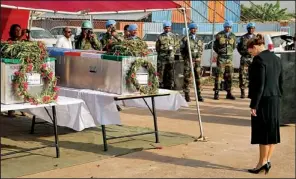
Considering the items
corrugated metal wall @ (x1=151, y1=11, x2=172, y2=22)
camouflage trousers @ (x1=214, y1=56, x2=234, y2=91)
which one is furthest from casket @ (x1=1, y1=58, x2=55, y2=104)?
corrugated metal wall @ (x1=151, y1=11, x2=172, y2=22)

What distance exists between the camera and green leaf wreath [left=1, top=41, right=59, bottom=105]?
6008 millimetres

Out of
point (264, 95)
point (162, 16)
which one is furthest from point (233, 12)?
point (264, 95)

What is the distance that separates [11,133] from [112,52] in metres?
2.33

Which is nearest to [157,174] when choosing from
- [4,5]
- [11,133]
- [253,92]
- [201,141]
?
[253,92]

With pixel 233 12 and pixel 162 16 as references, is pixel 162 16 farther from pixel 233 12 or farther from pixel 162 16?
pixel 233 12

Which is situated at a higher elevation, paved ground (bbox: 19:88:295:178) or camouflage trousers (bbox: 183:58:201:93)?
camouflage trousers (bbox: 183:58:201:93)

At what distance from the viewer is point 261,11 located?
141ft

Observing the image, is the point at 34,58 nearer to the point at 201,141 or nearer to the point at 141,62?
the point at 141,62

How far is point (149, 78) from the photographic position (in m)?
7.06

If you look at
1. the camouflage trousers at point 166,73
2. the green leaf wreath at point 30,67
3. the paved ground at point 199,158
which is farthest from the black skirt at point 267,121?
the camouflage trousers at point 166,73

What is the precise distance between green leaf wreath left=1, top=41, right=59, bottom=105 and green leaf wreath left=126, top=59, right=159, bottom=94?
1015 mm

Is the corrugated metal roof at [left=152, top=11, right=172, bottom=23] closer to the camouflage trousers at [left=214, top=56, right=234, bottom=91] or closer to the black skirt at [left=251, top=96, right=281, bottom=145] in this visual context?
the camouflage trousers at [left=214, top=56, right=234, bottom=91]

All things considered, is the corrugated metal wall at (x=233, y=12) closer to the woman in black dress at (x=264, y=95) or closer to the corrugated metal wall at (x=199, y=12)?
the corrugated metal wall at (x=199, y=12)

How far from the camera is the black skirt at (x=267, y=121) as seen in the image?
19.0 ft
